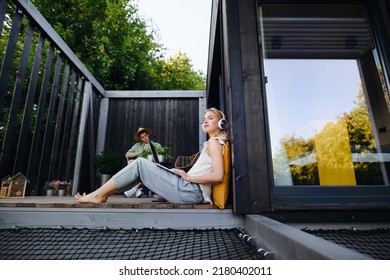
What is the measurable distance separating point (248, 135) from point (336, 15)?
1.53m

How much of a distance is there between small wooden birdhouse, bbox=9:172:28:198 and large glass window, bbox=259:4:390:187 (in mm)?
2514

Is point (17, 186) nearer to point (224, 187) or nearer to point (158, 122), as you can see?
point (224, 187)

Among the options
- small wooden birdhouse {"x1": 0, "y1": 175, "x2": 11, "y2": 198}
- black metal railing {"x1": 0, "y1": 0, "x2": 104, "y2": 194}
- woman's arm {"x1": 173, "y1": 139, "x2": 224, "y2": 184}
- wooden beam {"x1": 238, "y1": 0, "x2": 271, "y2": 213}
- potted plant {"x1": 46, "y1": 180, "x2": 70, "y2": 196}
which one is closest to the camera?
wooden beam {"x1": 238, "y1": 0, "x2": 271, "y2": 213}

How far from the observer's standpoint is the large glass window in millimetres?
1804

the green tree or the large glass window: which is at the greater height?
the green tree

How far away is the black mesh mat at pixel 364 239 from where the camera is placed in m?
0.98

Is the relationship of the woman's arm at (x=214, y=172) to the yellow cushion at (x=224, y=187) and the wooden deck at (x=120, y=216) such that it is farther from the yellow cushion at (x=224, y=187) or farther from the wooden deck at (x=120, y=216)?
the wooden deck at (x=120, y=216)

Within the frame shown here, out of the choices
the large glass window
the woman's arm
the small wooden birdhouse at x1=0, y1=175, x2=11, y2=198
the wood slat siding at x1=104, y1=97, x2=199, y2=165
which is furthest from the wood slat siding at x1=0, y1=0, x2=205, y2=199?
the large glass window

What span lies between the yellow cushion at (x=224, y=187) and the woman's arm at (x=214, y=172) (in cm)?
8

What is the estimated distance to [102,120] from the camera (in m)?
4.57

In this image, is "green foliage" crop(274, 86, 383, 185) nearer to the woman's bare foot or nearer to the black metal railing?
the woman's bare foot

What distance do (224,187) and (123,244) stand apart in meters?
0.73
